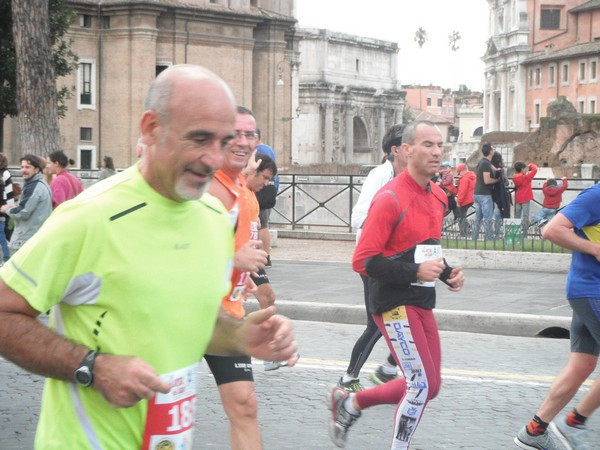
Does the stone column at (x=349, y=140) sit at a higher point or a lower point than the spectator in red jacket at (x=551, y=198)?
higher

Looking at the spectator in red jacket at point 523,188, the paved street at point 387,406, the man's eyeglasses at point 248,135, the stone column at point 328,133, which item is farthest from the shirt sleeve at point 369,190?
the stone column at point 328,133

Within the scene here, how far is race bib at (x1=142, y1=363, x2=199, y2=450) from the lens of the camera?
297 cm

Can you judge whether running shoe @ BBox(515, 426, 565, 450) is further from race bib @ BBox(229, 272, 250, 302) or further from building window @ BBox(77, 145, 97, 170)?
building window @ BBox(77, 145, 97, 170)

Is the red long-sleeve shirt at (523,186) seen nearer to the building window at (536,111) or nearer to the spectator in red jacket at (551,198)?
the spectator in red jacket at (551,198)

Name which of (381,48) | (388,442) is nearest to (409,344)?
(388,442)

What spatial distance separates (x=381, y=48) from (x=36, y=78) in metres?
88.9

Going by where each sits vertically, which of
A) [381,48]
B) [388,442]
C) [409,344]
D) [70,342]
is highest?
[381,48]

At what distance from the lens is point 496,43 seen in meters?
119

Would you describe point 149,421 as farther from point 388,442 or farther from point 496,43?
point 496,43

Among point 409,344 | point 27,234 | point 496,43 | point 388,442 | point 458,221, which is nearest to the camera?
point 409,344

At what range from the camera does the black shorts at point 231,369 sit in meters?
5.03

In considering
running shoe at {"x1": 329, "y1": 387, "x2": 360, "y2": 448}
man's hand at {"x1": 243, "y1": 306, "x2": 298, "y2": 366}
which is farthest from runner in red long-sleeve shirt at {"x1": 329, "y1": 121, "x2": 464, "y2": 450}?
man's hand at {"x1": 243, "y1": 306, "x2": 298, "y2": 366}

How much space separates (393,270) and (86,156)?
50.4 metres

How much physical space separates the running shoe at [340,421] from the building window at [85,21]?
50.2 metres
